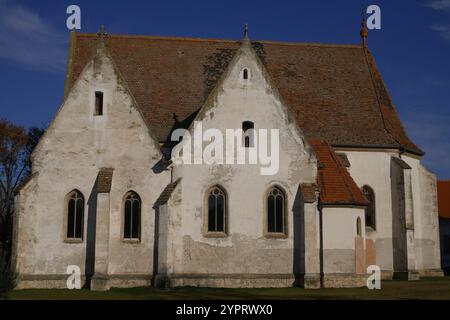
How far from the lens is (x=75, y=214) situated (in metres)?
30.8

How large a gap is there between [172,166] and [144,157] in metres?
1.58

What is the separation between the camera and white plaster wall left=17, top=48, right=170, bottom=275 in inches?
1193

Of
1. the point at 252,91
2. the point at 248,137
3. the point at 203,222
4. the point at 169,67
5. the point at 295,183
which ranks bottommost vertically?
the point at 203,222

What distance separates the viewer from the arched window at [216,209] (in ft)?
101

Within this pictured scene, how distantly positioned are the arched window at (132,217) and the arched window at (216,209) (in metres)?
3.58

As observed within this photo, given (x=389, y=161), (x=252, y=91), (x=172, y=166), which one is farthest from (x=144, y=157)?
(x=389, y=161)

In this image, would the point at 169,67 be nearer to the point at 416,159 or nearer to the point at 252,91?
the point at 252,91

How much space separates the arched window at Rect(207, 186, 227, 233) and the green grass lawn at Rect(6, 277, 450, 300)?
3.37 meters

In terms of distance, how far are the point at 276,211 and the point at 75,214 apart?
1027 cm

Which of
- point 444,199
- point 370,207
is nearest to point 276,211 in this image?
point 370,207

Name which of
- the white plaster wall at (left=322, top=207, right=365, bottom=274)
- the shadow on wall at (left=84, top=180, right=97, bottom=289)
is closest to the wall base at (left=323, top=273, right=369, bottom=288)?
the white plaster wall at (left=322, top=207, right=365, bottom=274)

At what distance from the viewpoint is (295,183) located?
30.9 meters

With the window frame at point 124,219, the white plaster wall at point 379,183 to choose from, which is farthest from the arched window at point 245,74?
the white plaster wall at point 379,183
